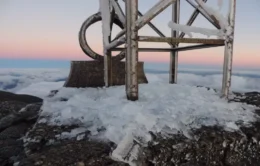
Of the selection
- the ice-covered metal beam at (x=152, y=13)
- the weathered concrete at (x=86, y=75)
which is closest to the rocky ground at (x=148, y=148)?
the ice-covered metal beam at (x=152, y=13)

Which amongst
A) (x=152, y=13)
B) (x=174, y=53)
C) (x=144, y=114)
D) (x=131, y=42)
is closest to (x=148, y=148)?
(x=144, y=114)

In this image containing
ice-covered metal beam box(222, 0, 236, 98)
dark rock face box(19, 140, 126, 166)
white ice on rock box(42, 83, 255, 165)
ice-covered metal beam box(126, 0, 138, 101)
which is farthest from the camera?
ice-covered metal beam box(222, 0, 236, 98)

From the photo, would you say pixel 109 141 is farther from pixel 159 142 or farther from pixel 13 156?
pixel 13 156

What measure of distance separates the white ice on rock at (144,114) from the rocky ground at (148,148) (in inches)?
3.9

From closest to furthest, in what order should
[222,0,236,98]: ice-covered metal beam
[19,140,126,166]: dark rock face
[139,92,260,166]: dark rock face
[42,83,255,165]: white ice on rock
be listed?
[19,140,126,166]: dark rock face, [139,92,260,166]: dark rock face, [42,83,255,165]: white ice on rock, [222,0,236,98]: ice-covered metal beam

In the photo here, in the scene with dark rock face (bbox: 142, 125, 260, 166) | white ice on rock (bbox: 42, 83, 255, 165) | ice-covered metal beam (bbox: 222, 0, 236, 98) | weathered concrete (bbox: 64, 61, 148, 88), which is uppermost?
ice-covered metal beam (bbox: 222, 0, 236, 98)

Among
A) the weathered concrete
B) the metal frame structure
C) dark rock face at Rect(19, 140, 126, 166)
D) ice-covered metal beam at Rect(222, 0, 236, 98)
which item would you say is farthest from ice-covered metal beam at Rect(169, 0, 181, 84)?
dark rock face at Rect(19, 140, 126, 166)

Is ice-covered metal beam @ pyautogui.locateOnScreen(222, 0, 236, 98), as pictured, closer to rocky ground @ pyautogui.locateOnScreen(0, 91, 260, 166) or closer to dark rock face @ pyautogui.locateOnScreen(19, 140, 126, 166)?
rocky ground @ pyautogui.locateOnScreen(0, 91, 260, 166)

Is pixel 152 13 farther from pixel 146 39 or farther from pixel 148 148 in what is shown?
pixel 148 148

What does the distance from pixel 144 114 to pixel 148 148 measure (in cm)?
55

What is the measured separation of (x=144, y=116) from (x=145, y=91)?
48.4 inches

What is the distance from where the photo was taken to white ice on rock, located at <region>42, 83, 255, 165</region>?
6.89 ft

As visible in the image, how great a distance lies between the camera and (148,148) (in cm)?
192

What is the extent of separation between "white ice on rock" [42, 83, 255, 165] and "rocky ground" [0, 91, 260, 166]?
0.10m
